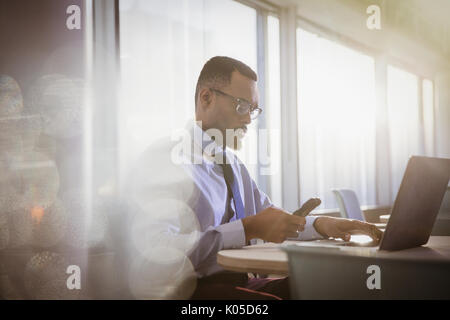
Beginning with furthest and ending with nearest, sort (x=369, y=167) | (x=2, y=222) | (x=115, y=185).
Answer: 1. (x=369, y=167)
2. (x=115, y=185)
3. (x=2, y=222)

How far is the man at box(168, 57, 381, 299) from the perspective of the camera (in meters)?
1.59

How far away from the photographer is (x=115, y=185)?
9.25 ft

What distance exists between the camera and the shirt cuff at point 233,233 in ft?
5.32

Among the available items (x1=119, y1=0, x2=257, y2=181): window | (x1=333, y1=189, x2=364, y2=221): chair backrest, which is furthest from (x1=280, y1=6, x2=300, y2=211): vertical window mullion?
(x1=333, y1=189, x2=364, y2=221): chair backrest

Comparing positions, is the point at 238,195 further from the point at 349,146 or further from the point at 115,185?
the point at 349,146

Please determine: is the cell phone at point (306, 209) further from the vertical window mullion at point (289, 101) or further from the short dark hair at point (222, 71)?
the vertical window mullion at point (289, 101)

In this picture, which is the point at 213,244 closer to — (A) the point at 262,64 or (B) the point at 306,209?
(B) the point at 306,209

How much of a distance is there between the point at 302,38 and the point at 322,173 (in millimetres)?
1709

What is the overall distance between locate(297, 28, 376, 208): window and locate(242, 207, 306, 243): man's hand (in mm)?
3927

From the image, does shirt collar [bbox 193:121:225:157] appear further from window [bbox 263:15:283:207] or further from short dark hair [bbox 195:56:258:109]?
window [bbox 263:15:283:207]

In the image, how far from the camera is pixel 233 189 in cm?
196
